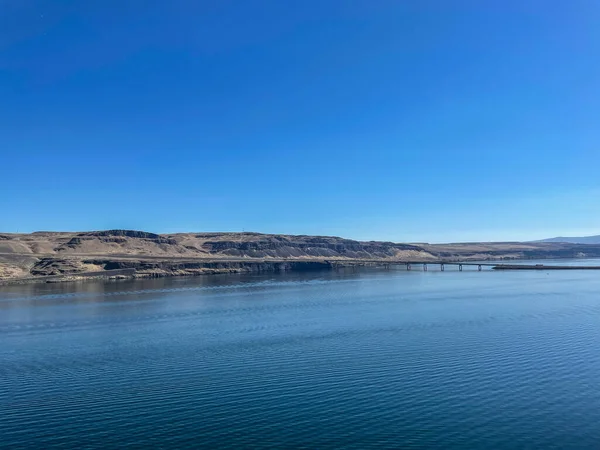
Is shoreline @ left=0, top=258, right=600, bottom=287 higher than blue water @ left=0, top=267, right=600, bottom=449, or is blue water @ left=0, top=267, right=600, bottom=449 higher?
shoreline @ left=0, top=258, right=600, bottom=287

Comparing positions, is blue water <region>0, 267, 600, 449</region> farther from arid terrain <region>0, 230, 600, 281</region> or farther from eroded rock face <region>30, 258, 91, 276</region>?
arid terrain <region>0, 230, 600, 281</region>

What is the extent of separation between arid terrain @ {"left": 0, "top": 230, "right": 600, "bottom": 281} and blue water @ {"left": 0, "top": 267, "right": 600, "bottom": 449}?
55.3 metres

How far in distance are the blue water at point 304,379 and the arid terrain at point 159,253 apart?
55.3 m

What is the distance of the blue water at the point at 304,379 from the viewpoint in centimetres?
1716

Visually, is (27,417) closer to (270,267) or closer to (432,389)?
(432,389)

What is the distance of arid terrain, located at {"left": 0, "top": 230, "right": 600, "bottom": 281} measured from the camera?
9769 cm

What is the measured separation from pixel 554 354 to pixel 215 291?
53022 millimetres

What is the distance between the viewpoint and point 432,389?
21.5m

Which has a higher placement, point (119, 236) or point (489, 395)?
point (119, 236)

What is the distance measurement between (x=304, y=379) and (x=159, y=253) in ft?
402

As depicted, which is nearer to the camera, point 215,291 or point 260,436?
point 260,436

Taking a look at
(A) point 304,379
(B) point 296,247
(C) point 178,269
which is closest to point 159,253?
(C) point 178,269

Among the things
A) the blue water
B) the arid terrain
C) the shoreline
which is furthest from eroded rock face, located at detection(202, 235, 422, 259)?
the blue water

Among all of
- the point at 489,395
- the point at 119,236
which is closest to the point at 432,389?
the point at 489,395
